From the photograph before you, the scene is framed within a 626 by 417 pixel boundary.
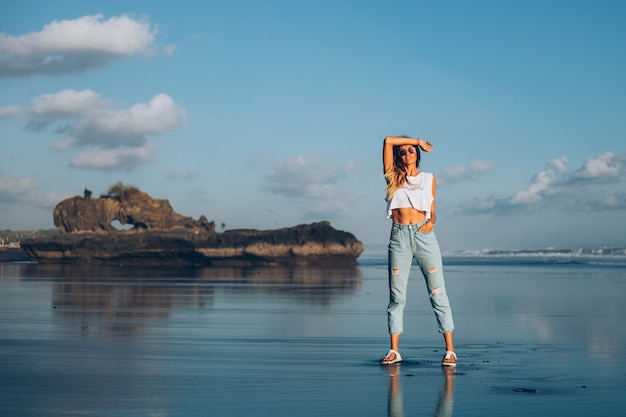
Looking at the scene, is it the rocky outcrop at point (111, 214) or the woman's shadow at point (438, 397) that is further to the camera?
the rocky outcrop at point (111, 214)

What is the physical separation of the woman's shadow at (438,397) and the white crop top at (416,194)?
1.47 meters

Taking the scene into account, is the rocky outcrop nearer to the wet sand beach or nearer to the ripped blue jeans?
the wet sand beach

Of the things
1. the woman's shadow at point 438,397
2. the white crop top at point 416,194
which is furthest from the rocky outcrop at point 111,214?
the woman's shadow at point 438,397

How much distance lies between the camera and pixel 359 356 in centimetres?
712

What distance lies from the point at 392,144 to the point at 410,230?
782mm

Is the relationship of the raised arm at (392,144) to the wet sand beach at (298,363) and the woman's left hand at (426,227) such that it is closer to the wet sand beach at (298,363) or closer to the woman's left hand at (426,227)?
the woman's left hand at (426,227)

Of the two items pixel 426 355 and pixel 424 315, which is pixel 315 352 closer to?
pixel 426 355

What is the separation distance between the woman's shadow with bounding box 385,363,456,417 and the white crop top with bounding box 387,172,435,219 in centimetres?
147

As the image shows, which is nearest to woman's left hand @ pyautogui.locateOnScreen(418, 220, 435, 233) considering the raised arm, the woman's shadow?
the raised arm

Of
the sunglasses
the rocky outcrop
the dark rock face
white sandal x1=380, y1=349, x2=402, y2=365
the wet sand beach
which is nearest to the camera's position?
the wet sand beach

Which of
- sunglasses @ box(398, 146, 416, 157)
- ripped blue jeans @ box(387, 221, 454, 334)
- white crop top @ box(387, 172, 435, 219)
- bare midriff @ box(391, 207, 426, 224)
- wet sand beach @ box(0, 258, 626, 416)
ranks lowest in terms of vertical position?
wet sand beach @ box(0, 258, 626, 416)

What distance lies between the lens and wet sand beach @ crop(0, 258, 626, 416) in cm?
464

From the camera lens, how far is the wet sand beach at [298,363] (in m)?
4.64

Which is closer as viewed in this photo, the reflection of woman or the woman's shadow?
the woman's shadow
